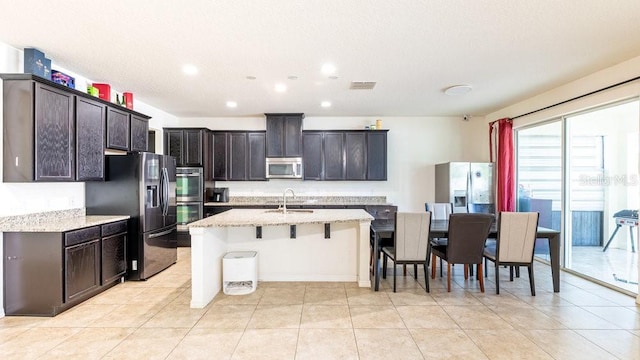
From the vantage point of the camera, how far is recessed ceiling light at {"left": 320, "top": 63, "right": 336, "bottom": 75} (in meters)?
3.59

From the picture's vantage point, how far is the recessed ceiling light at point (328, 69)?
359 cm

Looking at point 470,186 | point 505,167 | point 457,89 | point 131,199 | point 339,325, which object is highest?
point 457,89

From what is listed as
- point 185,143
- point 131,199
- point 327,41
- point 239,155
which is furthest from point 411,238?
point 185,143

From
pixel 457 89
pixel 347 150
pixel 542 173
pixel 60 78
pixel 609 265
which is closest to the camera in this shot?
pixel 60 78

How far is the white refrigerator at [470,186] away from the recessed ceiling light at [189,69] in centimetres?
450

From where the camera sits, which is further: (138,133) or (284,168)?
(284,168)

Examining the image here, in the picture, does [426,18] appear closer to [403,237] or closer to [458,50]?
[458,50]

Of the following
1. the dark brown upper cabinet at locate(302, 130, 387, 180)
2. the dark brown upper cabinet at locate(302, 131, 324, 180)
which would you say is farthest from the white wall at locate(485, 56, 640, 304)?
the dark brown upper cabinet at locate(302, 131, 324, 180)

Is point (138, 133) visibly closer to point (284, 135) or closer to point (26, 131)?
point (26, 131)

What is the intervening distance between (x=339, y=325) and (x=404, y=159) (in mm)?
4427

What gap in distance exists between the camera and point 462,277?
4262 millimetres

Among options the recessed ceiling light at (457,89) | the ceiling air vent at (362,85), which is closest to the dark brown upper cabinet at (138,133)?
the ceiling air vent at (362,85)

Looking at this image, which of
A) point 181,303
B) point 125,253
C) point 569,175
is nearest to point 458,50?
point 569,175

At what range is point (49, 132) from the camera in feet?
10.3
